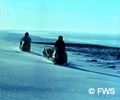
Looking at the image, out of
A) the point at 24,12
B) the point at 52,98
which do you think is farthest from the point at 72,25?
the point at 52,98

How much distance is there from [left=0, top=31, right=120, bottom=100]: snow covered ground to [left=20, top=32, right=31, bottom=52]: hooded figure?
0.03 meters

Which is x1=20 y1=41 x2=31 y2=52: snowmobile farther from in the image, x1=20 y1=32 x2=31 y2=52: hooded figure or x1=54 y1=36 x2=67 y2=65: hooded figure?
x1=54 y1=36 x2=67 y2=65: hooded figure

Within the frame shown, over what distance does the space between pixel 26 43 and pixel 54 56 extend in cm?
20

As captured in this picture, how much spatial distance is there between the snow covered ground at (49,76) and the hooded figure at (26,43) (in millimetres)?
26

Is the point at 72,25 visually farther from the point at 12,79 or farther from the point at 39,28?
the point at 12,79

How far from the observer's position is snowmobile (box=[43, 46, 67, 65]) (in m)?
2.60

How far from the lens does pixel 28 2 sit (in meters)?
2.54

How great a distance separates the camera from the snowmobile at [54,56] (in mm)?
2604

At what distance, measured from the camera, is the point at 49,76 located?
2594 mm

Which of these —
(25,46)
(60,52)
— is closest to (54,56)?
(60,52)

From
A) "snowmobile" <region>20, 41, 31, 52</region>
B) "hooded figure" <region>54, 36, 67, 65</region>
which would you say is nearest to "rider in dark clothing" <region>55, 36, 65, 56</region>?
"hooded figure" <region>54, 36, 67, 65</region>

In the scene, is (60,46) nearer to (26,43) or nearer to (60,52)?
(60,52)

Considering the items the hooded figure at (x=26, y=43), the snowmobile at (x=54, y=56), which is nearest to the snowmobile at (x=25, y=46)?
the hooded figure at (x=26, y=43)

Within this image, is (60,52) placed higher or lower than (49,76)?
higher
